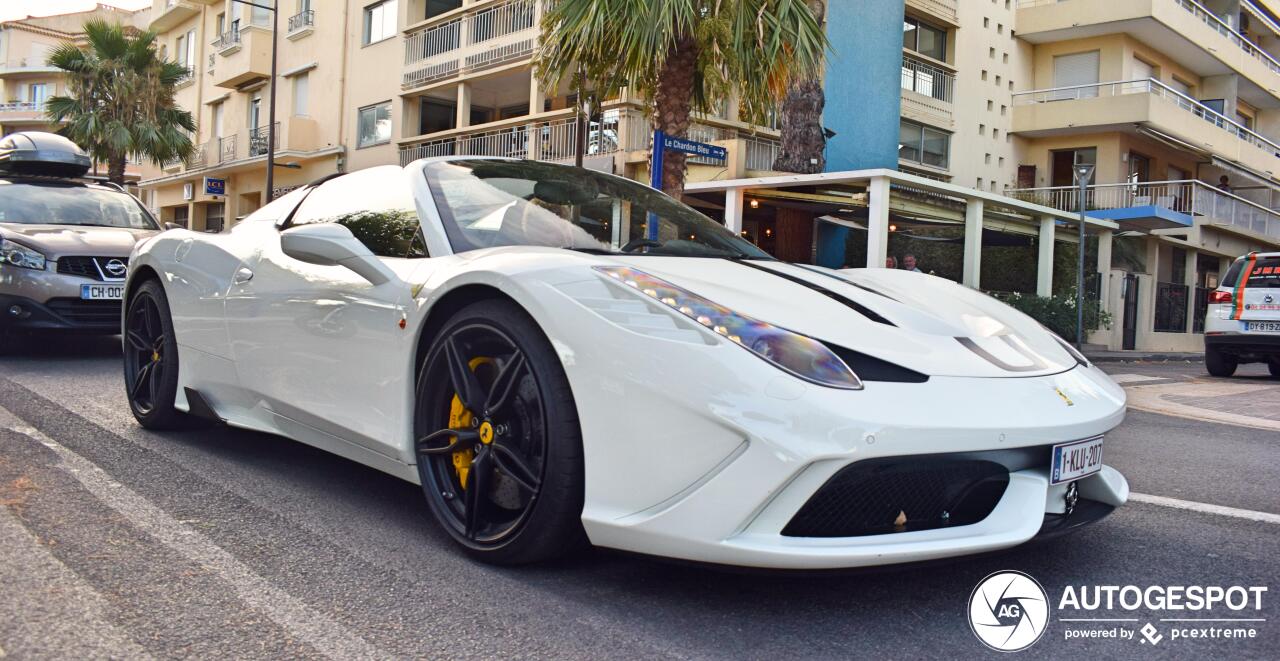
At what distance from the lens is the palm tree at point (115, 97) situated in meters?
24.8

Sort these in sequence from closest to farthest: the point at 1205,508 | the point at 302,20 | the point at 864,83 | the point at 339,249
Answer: the point at 339,249, the point at 1205,508, the point at 864,83, the point at 302,20

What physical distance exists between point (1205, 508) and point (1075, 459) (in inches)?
61.7

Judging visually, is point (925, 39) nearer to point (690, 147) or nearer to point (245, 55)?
point (690, 147)

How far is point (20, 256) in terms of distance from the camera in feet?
24.0

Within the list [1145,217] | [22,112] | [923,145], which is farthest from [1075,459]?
[22,112]

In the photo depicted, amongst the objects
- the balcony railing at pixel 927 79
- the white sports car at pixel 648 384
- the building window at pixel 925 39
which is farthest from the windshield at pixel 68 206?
the building window at pixel 925 39

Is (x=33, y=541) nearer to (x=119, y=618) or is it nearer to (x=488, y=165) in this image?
(x=119, y=618)

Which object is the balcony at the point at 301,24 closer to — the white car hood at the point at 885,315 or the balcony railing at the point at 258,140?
the balcony railing at the point at 258,140

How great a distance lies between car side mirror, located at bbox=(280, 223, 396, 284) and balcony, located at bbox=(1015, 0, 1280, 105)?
27420 millimetres

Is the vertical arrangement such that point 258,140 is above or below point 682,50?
above

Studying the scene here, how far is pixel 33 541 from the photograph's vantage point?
2.77 meters

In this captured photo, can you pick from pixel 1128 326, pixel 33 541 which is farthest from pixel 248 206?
pixel 33 541

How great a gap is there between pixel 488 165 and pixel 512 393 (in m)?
1.26

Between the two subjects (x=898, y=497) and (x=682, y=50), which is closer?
(x=898, y=497)
